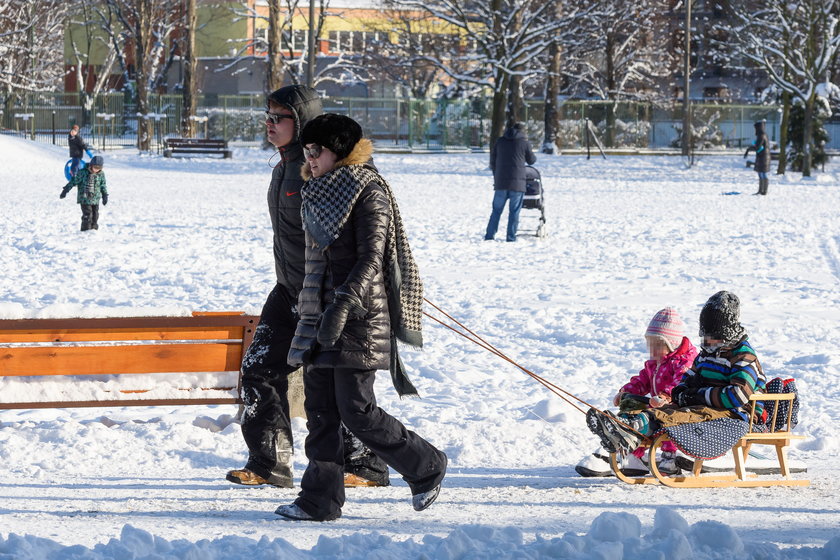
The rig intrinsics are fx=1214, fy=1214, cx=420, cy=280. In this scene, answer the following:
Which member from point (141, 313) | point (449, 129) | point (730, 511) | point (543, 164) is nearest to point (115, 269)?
point (141, 313)

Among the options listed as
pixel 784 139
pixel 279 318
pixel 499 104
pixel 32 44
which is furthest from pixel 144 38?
pixel 279 318

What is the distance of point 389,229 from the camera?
15.0 ft

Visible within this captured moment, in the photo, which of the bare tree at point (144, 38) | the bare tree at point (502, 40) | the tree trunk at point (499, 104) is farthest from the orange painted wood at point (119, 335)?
the bare tree at point (144, 38)

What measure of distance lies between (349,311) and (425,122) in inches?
1659

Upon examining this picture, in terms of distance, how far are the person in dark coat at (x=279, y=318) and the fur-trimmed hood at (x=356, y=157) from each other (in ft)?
0.94

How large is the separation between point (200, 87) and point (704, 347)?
203ft

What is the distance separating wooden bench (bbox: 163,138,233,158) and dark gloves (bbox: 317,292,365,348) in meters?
33.8

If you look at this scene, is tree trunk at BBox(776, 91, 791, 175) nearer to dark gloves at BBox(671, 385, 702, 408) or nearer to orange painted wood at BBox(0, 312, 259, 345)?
orange painted wood at BBox(0, 312, 259, 345)

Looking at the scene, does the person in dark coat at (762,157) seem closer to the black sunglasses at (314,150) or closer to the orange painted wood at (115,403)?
the orange painted wood at (115,403)

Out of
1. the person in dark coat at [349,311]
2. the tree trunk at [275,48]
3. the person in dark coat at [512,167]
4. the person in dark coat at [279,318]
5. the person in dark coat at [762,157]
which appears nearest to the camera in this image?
the person in dark coat at [349,311]

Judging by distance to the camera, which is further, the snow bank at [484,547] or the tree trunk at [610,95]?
the tree trunk at [610,95]

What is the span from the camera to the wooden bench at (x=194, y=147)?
3741 centimetres

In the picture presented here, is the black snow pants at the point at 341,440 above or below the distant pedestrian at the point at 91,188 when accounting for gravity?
below

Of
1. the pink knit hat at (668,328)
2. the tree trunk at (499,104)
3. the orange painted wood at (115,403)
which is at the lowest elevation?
the orange painted wood at (115,403)
